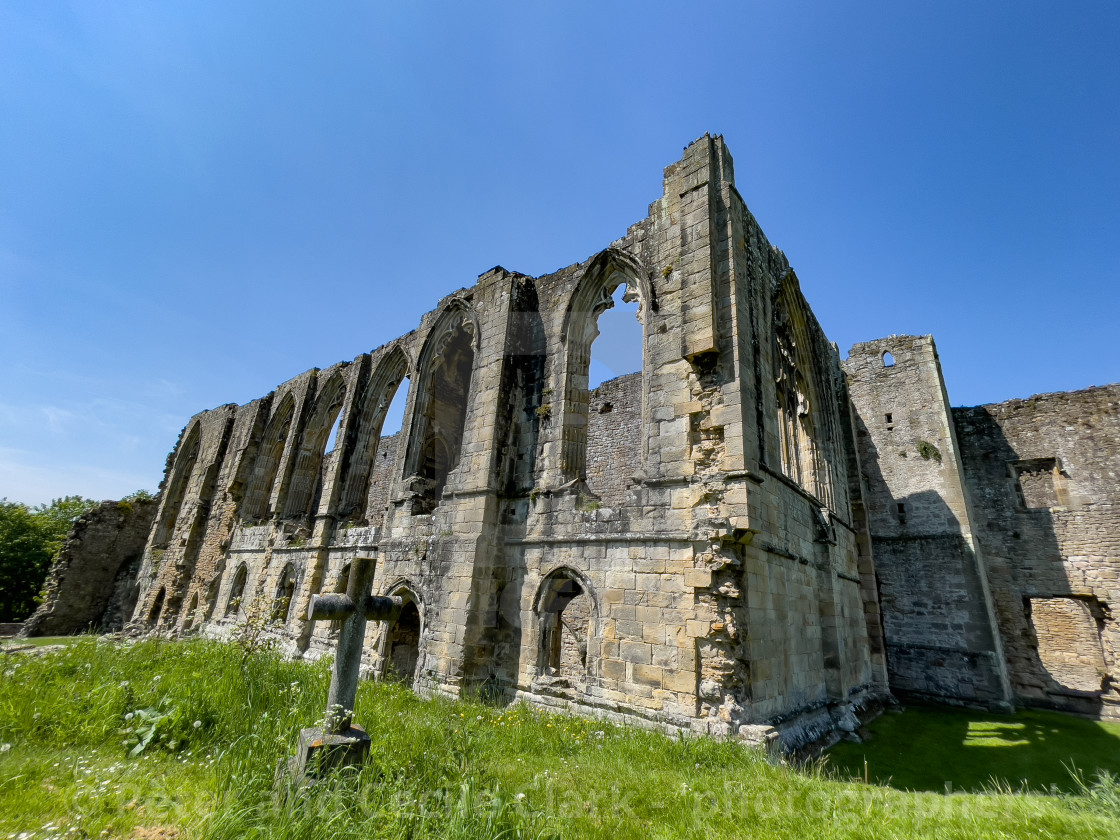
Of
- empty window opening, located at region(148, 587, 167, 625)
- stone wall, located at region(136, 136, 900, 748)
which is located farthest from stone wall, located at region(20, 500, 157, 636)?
stone wall, located at region(136, 136, 900, 748)

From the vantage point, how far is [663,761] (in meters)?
4.66

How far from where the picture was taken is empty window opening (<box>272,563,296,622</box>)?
11.6 m

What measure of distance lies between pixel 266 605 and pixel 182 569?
6.83m

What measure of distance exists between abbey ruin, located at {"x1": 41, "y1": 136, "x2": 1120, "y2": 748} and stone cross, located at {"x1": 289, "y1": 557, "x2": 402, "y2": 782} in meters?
3.44

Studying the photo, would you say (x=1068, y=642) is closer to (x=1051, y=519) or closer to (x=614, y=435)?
(x=1051, y=519)

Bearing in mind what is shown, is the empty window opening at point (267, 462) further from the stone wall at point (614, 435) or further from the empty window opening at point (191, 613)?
the stone wall at point (614, 435)

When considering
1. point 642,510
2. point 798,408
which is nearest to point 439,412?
point 642,510

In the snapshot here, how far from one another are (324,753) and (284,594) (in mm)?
10627

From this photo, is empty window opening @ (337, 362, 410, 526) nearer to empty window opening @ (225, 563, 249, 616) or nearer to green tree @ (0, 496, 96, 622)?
empty window opening @ (225, 563, 249, 616)

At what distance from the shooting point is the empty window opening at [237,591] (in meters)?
13.6

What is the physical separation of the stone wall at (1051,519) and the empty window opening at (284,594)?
1699cm

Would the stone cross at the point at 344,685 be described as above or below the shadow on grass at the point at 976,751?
above

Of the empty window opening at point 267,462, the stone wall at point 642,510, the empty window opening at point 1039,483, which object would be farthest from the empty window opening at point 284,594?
the empty window opening at point 1039,483

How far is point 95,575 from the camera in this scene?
750 inches
